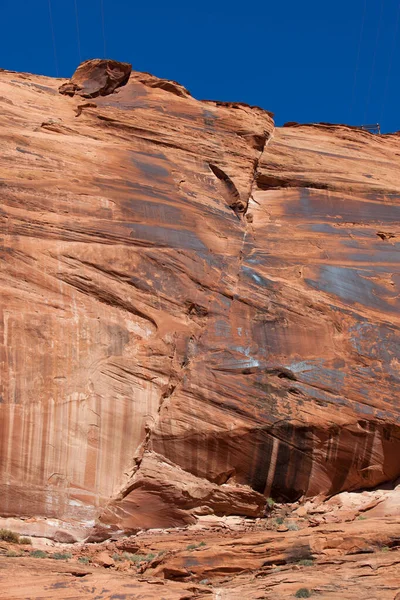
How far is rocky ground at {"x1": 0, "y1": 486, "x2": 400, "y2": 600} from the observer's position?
41.3 ft

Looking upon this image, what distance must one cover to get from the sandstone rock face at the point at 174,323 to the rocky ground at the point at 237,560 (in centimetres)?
78

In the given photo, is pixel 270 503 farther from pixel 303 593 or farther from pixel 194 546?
pixel 303 593

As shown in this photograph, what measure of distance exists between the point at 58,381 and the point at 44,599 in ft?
21.2

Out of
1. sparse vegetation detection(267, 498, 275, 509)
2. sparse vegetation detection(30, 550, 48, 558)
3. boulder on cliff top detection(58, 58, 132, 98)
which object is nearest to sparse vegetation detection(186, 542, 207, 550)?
sparse vegetation detection(30, 550, 48, 558)

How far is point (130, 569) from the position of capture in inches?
591

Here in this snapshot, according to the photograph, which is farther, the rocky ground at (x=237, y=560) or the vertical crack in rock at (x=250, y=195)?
the vertical crack in rock at (x=250, y=195)

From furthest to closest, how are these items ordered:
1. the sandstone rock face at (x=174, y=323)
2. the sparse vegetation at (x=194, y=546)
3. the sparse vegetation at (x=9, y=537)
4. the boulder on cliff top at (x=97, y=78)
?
the boulder on cliff top at (x=97, y=78)
the sandstone rock face at (x=174, y=323)
the sparse vegetation at (x=9, y=537)
the sparse vegetation at (x=194, y=546)

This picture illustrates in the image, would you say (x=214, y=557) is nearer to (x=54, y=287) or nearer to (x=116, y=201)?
(x=54, y=287)

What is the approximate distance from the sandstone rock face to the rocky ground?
779mm

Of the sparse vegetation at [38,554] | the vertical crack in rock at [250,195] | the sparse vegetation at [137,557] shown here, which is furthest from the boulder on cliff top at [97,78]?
the sparse vegetation at [137,557]

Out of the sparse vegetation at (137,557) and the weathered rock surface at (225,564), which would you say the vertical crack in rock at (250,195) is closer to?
the weathered rock surface at (225,564)

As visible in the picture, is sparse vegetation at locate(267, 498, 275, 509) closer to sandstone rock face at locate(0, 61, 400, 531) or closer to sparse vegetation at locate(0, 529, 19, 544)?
sandstone rock face at locate(0, 61, 400, 531)

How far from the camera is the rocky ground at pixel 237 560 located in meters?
12.6

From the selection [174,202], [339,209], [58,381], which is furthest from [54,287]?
[339,209]
